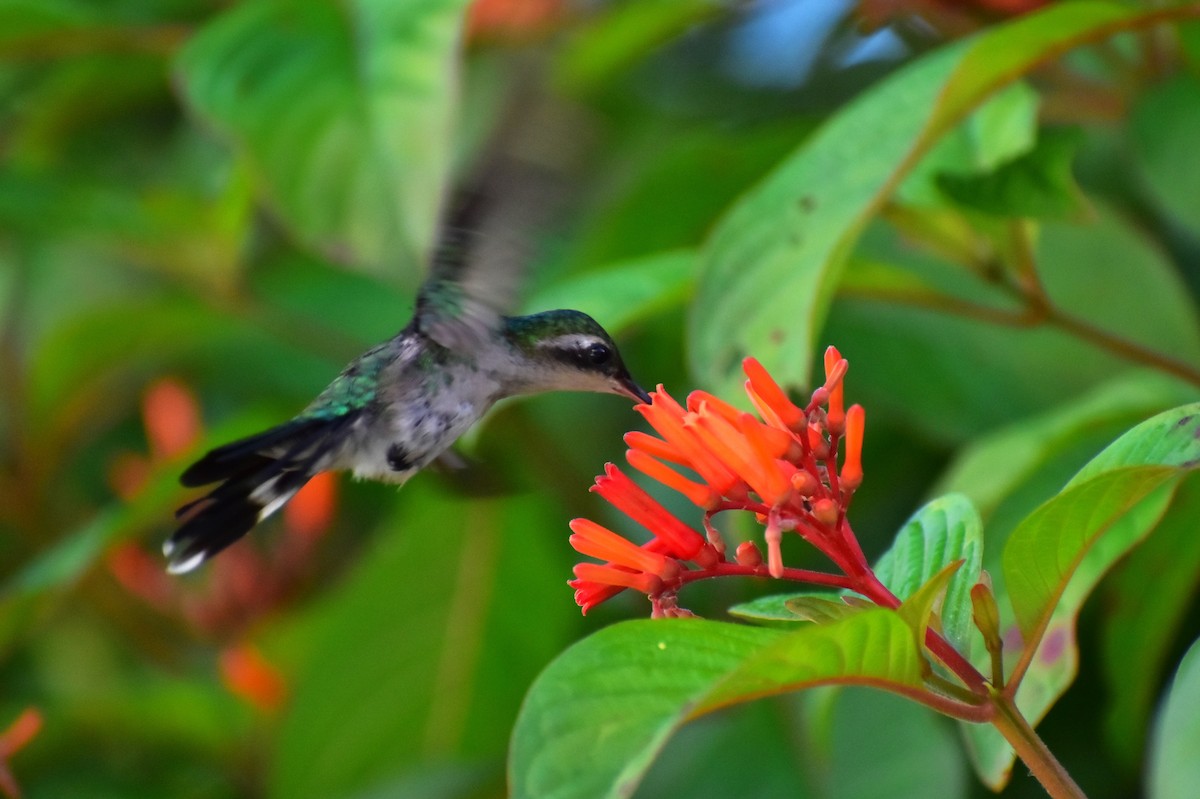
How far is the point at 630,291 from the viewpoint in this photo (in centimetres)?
148

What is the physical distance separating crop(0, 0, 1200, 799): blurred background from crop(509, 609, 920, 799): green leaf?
1.53 feet

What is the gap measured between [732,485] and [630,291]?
58cm

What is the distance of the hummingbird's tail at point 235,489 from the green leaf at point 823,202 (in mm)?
384

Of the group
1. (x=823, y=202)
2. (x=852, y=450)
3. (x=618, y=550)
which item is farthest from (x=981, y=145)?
(x=618, y=550)

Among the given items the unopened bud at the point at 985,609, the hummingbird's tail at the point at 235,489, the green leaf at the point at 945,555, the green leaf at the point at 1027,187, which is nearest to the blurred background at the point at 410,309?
the green leaf at the point at 1027,187

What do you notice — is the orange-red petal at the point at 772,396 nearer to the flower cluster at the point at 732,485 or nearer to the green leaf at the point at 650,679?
the flower cluster at the point at 732,485

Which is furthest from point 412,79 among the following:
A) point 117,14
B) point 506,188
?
point 117,14

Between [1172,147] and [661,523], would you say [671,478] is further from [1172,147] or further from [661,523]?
[1172,147]

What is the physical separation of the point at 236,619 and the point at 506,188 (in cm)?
140

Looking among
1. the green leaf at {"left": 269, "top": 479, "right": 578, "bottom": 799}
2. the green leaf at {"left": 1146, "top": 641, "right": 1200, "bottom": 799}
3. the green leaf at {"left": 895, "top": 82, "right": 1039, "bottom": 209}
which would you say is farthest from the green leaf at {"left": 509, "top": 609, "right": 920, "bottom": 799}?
the green leaf at {"left": 269, "top": 479, "right": 578, "bottom": 799}

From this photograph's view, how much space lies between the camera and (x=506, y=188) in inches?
45.9

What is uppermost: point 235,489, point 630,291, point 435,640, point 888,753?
point 235,489

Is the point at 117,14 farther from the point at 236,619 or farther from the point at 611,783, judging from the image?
the point at 611,783

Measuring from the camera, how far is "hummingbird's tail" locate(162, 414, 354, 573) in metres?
1.18
